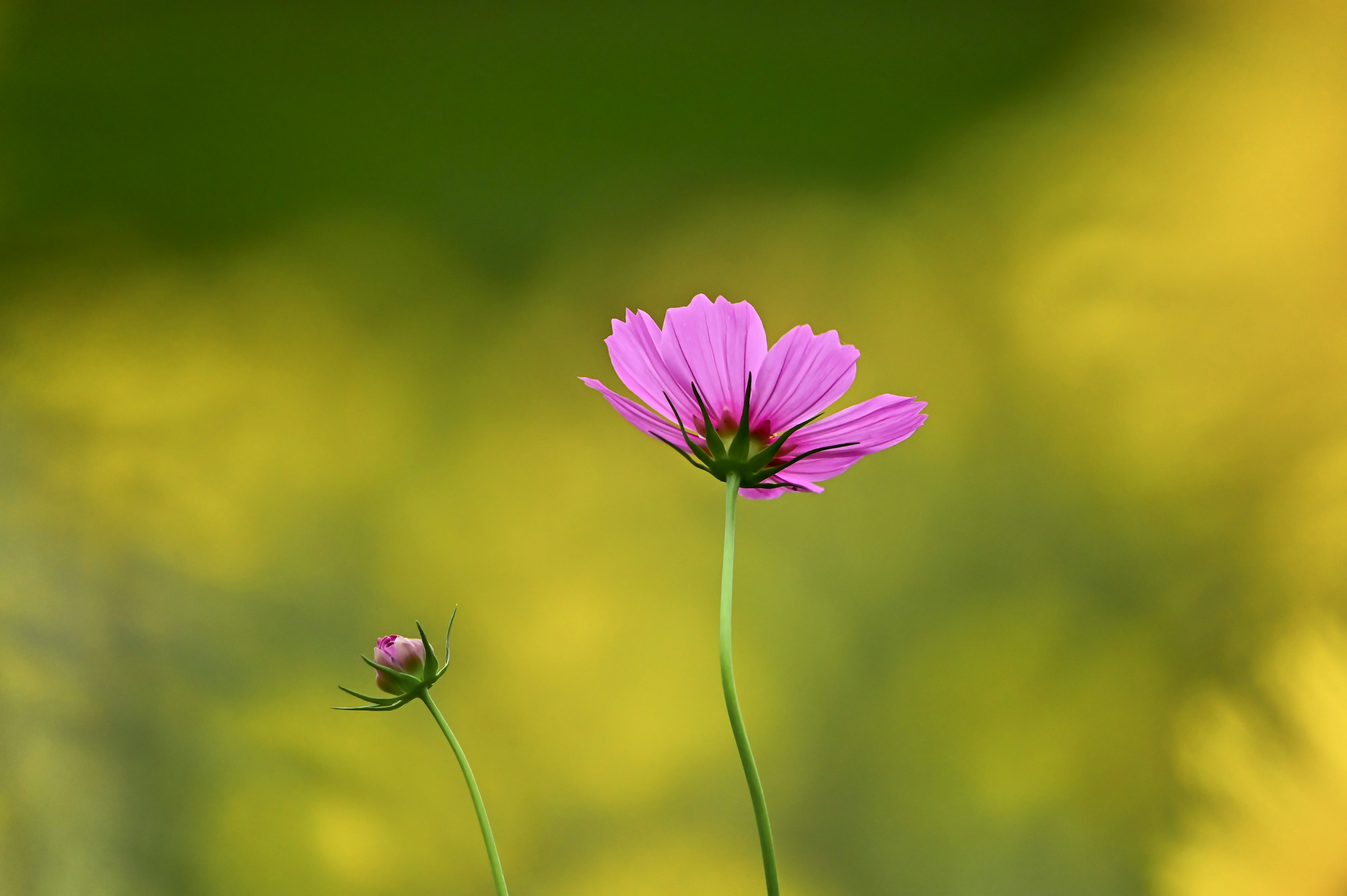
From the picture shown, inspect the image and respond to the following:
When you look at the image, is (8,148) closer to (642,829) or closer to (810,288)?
(810,288)

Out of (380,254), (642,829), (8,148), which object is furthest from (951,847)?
(8,148)

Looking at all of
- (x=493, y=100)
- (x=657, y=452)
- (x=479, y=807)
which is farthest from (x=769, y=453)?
(x=493, y=100)

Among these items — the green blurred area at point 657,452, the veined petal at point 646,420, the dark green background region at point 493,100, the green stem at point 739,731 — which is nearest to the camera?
the green stem at point 739,731

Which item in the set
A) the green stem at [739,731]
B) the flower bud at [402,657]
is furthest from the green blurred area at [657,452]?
the green stem at [739,731]

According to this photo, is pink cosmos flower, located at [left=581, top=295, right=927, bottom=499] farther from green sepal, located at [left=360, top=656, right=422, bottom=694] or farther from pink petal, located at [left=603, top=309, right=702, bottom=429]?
green sepal, located at [left=360, top=656, right=422, bottom=694]

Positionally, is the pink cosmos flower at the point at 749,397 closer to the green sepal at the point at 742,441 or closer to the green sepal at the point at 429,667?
the green sepal at the point at 742,441

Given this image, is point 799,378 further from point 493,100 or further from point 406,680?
point 493,100
